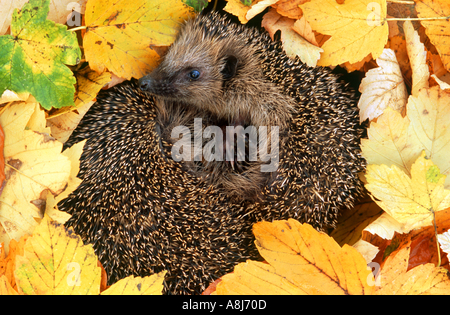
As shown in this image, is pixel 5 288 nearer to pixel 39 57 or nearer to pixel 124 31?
pixel 39 57

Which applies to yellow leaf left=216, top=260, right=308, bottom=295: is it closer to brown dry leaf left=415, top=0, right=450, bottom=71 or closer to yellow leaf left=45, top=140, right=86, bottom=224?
yellow leaf left=45, top=140, right=86, bottom=224

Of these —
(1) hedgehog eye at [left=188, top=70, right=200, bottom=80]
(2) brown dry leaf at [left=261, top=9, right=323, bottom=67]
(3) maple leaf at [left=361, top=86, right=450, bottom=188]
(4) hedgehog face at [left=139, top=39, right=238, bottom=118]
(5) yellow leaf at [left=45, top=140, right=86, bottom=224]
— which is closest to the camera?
(5) yellow leaf at [left=45, top=140, right=86, bottom=224]

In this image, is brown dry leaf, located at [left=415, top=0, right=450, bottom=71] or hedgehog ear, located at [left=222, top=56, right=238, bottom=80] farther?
hedgehog ear, located at [left=222, top=56, right=238, bottom=80]

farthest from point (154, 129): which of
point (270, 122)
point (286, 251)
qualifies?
point (286, 251)

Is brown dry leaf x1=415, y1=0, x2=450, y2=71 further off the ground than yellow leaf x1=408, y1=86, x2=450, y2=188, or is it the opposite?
brown dry leaf x1=415, y1=0, x2=450, y2=71

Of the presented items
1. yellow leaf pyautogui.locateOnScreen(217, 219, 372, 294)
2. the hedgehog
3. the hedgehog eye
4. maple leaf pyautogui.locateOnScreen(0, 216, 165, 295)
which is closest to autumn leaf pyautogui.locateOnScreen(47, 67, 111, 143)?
the hedgehog

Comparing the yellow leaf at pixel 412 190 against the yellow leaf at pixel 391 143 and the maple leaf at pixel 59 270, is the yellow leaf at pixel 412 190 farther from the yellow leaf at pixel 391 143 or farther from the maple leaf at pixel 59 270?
the maple leaf at pixel 59 270
